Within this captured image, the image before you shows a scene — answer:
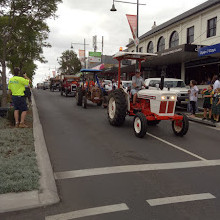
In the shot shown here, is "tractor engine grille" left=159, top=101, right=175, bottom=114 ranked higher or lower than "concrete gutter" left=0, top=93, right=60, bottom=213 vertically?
higher

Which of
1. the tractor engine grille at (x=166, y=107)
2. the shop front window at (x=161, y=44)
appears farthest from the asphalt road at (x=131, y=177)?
the shop front window at (x=161, y=44)

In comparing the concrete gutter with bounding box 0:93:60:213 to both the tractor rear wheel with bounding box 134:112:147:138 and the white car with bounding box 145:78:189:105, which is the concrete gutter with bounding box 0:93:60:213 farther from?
the white car with bounding box 145:78:189:105

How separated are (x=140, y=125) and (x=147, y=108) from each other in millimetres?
997

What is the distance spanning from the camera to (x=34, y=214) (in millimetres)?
3156

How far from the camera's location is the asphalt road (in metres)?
3.24

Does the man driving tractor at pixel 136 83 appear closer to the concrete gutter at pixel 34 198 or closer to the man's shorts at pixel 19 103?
the man's shorts at pixel 19 103

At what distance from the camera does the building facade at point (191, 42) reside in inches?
766

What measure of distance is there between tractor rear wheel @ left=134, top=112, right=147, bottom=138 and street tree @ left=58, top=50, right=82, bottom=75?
60613 mm

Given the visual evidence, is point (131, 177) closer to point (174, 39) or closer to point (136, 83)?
point (136, 83)

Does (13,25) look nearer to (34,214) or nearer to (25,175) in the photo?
(25,175)

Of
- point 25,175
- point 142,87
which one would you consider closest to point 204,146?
point 142,87

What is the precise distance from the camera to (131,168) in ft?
16.0

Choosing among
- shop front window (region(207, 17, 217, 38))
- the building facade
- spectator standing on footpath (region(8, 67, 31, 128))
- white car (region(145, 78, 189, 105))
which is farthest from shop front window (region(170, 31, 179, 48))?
spectator standing on footpath (region(8, 67, 31, 128))

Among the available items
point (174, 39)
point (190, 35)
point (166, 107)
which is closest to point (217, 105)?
point (166, 107)
